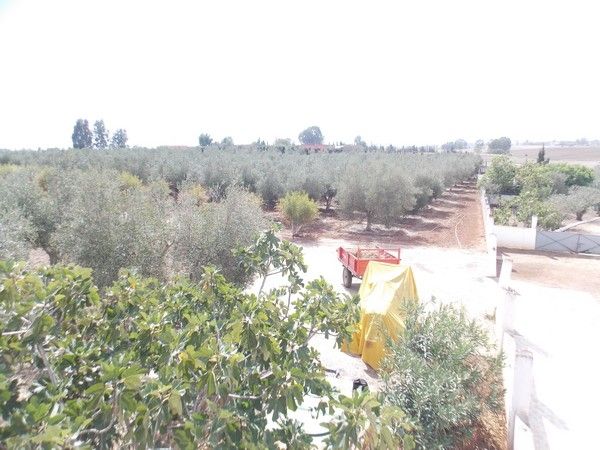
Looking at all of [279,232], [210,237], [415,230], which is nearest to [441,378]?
[279,232]

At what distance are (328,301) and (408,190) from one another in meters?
18.0

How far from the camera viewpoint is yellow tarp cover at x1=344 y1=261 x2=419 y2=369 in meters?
7.43

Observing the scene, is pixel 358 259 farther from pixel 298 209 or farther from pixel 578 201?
pixel 578 201

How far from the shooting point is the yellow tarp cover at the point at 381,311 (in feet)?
24.4

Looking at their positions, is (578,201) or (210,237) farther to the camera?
(578,201)

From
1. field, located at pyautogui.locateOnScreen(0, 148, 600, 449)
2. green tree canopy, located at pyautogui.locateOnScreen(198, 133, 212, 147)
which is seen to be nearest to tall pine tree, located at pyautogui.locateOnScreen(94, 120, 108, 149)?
green tree canopy, located at pyautogui.locateOnScreen(198, 133, 212, 147)

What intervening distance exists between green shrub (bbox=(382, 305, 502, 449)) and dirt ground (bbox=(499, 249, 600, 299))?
940cm

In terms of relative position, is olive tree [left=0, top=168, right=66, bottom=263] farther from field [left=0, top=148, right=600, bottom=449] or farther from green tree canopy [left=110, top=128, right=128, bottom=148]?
green tree canopy [left=110, top=128, right=128, bottom=148]

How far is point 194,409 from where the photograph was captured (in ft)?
9.34

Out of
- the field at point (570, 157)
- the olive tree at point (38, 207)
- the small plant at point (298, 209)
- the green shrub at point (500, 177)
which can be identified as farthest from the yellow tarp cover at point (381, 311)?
the field at point (570, 157)

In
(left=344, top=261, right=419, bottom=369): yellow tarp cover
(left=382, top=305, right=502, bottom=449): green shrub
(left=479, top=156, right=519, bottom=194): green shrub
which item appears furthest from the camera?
(left=479, top=156, right=519, bottom=194): green shrub

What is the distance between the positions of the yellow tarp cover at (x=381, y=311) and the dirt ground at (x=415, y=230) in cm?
1024

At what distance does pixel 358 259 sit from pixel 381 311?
404 centimetres

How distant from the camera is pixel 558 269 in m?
14.9
